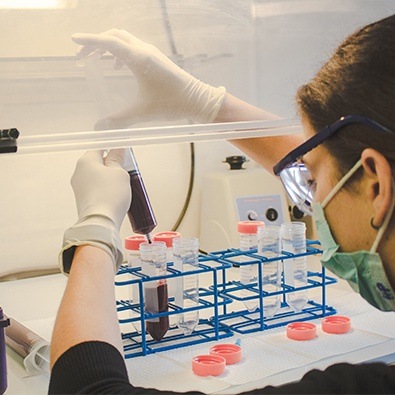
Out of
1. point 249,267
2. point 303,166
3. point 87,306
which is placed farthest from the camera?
point 249,267

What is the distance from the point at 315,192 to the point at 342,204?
0.27ft

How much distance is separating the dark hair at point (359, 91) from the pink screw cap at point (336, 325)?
1.67 ft

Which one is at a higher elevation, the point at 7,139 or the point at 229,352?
the point at 7,139

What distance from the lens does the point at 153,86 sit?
1276 millimetres

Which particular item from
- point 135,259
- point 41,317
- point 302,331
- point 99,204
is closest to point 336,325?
point 302,331

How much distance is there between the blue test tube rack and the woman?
0.53ft

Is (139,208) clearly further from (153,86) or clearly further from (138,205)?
(153,86)

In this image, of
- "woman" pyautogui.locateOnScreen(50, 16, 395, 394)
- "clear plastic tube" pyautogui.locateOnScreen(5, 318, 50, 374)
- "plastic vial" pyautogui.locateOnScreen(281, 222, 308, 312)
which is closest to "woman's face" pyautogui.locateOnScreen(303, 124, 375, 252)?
"woman" pyautogui.locateOnScreen(50, 16, 395, 394)

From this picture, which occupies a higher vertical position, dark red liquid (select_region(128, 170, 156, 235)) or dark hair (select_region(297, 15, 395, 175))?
dark hair (select_region(297, 15, 395, 175))

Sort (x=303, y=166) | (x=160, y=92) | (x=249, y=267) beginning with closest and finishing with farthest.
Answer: (x=303, y=166)
(x=160, y=92)
(x=249, y=267)

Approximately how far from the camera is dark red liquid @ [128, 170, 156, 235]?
1.38 meters

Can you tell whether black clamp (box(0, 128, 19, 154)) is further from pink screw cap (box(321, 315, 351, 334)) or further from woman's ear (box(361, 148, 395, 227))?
pink screw cap (box(321, 315, 351, 334))

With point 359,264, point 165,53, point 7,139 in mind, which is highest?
point 165,53

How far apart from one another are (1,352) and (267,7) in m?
0.83
